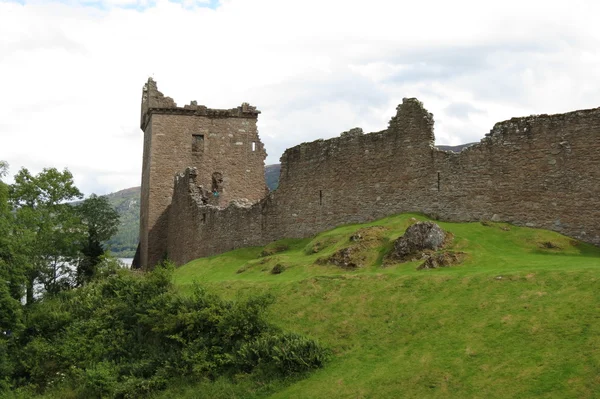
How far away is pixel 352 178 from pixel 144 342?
43.6 feet

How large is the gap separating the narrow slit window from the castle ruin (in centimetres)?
10

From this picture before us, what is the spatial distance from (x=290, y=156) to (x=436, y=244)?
568 inches

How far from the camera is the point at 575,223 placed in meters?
28.2

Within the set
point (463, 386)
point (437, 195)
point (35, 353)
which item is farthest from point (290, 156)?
point (463, 386)

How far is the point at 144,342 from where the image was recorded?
92.9 ft

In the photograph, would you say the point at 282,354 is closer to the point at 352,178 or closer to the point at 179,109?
the point at 352,178

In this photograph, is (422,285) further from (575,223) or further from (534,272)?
(575,223)

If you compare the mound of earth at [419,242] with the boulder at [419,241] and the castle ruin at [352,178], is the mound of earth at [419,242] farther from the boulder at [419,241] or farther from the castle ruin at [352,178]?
the castle ruin at [352,178]

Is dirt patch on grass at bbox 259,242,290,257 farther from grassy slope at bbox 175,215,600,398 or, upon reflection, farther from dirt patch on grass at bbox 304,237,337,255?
grassy slope at bbox 175,215,600,398

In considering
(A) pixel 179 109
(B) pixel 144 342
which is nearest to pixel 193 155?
(A) pixel 179 109

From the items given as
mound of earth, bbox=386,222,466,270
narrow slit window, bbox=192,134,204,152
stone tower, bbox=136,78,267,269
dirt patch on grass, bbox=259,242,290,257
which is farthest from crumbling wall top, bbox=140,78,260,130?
mound of earth, bbox=386,222,466,270

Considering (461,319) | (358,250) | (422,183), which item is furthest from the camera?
(422,183)

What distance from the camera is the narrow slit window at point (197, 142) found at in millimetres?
52375

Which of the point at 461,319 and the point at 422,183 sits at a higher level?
the point at 422,183
